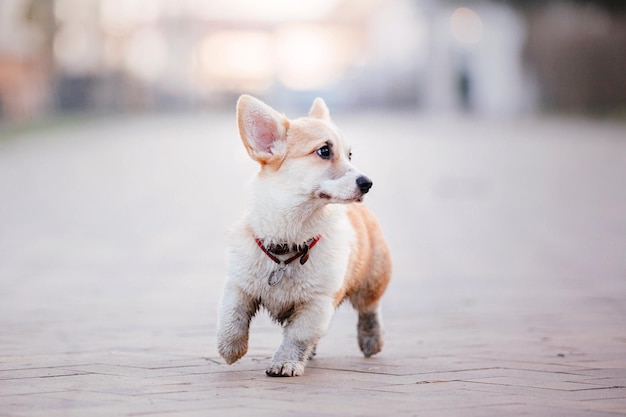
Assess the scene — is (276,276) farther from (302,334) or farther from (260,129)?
(260,129)

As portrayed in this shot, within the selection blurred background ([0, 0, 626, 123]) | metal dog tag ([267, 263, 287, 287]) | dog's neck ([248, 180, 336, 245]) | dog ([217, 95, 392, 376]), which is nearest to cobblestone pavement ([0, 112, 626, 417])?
dog ([217, 95, 392, 376])

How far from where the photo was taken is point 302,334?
149 inches

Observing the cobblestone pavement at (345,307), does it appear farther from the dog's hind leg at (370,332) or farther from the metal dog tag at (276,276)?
the metal dog tag at (276,276)

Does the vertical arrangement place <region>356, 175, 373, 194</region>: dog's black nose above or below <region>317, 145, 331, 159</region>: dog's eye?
below

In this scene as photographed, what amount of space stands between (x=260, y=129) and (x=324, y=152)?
0.26 m

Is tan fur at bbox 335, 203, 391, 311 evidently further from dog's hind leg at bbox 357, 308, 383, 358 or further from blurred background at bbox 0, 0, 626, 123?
blurred background at bbox 0, 0, 626, 123

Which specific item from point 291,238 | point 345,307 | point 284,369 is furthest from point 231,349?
point 345,307

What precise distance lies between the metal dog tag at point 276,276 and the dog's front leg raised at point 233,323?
0.11 metres

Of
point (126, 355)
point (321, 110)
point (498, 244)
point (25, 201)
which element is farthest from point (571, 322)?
point (25, 201)

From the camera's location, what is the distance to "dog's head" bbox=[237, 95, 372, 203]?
3859mm

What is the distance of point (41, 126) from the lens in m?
23.7

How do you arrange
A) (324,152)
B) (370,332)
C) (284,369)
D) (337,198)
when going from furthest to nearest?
(370,332), (324,152), (337,198), (284,369)

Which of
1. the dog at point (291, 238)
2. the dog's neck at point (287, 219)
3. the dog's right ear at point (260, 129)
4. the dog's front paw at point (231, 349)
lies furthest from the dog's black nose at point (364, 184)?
the dog's front paw at point (231, 349)

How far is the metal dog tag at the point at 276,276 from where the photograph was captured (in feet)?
12.5
